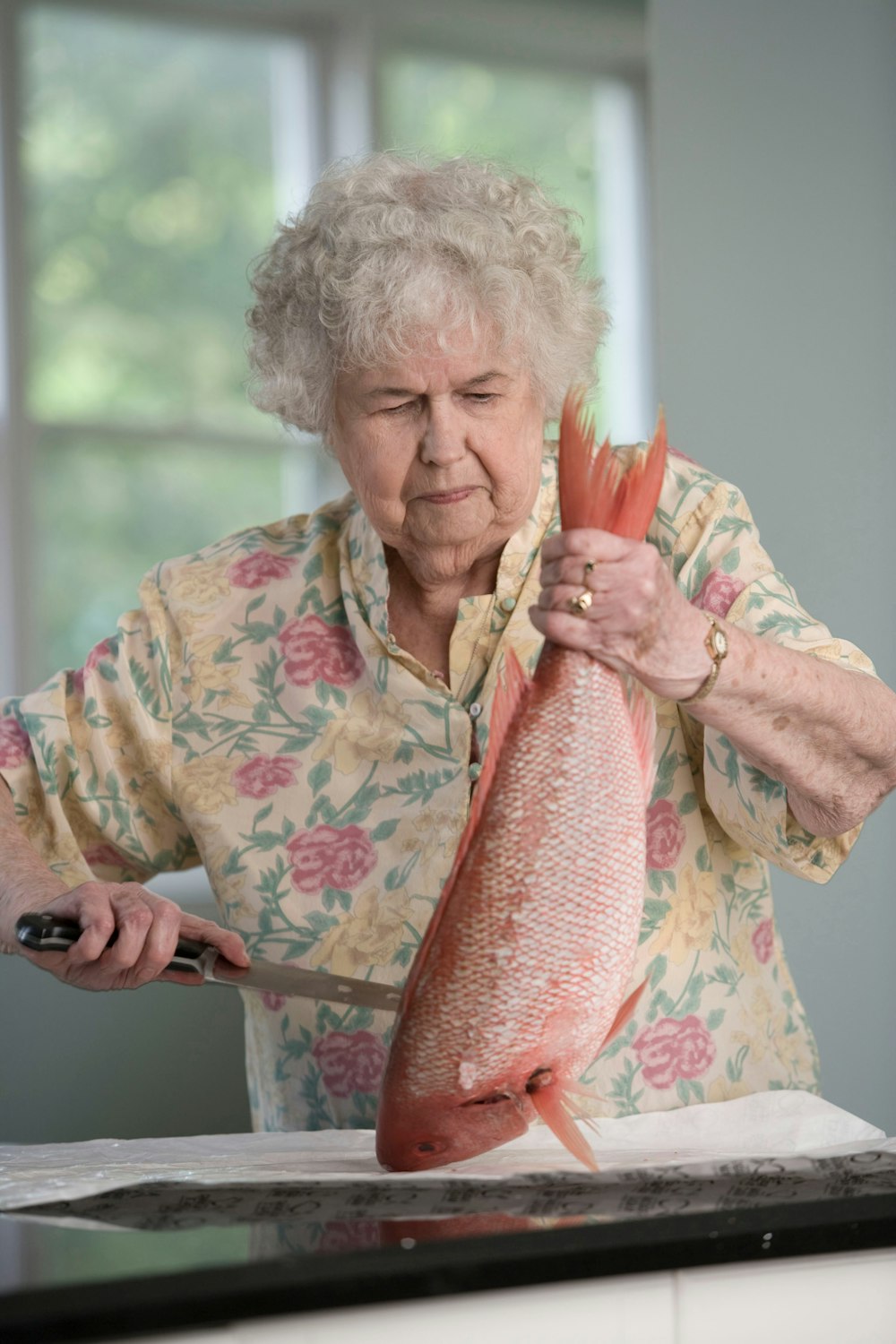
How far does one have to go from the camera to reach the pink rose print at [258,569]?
1.54 meters

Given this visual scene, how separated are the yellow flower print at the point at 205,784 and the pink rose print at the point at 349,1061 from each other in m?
0.25

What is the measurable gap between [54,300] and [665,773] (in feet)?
9.81

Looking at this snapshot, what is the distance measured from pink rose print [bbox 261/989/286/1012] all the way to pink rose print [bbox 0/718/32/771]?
0.35 m

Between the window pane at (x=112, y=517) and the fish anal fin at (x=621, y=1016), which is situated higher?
the window pane at (x=112, y=517)

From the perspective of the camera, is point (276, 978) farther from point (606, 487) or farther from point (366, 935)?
point (606, 487)

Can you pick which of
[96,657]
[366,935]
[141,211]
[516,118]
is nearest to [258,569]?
[96,657]

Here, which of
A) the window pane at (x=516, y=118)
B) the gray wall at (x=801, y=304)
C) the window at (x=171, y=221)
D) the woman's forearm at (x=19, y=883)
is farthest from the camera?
the window pane at (x=516, y=118)

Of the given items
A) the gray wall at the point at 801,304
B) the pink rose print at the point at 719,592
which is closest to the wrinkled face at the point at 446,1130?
the pink rose print at the point at 719,592

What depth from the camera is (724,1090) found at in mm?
1312

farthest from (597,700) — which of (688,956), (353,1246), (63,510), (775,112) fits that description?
(63,510)

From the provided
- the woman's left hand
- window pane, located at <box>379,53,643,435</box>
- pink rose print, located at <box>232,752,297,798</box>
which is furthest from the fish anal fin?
window pane, located at <box>379,53,643,435</box>

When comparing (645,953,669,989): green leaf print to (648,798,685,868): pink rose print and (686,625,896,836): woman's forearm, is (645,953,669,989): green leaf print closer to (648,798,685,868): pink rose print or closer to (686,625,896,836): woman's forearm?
(648,798,685,868): pink rose print

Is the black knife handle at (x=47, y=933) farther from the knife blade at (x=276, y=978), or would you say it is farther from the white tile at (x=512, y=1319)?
the white tile at (x=512, y=1319)

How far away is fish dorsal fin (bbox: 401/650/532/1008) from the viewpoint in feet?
2.99
